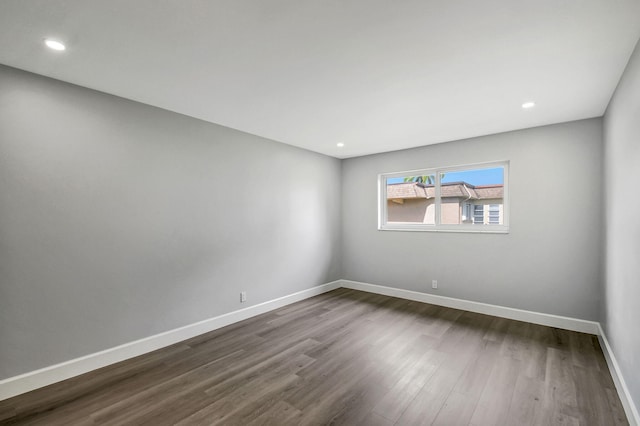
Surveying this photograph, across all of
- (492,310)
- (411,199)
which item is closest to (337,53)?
(411,199)

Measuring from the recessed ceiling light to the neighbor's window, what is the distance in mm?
4245

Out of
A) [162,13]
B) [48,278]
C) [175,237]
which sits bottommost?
[48,278]

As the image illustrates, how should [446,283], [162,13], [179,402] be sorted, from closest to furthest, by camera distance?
[162,13], [179,402], [446,283]

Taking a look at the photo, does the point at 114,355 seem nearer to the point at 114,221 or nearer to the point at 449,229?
the point at 114,221

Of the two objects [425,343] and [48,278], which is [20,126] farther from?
[425,343]

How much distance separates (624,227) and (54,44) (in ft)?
14.0

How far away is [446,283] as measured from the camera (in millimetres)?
4242

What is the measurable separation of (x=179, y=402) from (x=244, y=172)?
8.42 feet

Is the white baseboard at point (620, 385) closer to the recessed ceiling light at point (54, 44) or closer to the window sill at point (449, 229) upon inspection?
the window sill at point (449, 229)

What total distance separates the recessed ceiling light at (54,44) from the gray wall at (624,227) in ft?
12.3

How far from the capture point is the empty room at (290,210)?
5.93ft

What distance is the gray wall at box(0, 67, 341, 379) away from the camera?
87.0 inches

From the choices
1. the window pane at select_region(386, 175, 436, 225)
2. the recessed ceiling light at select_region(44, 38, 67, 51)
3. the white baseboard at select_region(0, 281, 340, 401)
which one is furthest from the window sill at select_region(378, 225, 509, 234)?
the recessed ceiling light at select_region(44, 38, 67, 51)

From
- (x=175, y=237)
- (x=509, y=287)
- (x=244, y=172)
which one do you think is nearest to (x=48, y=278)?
(x=175, y=237)
